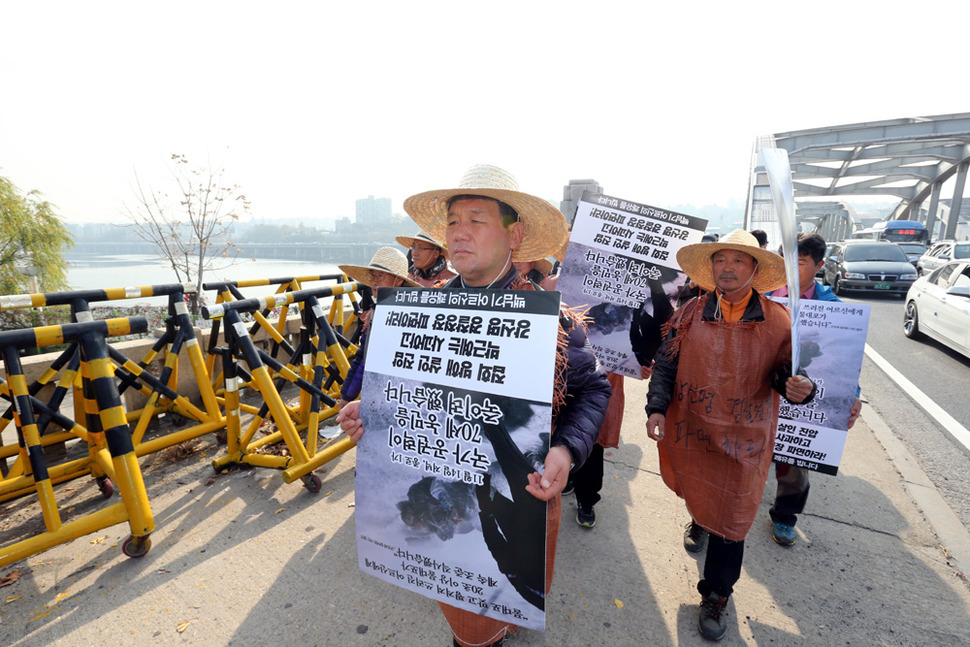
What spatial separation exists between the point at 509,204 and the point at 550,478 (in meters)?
1.04

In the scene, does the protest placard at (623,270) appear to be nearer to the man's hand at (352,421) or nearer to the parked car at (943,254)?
the man's hand at (352,421)

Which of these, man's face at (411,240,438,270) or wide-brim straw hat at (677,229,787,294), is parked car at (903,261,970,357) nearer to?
wide-brim straw hat at (677,229,787,294)

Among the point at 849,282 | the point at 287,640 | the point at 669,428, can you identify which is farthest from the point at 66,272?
the point at 849,282

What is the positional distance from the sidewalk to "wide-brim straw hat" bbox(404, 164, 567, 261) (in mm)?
1919

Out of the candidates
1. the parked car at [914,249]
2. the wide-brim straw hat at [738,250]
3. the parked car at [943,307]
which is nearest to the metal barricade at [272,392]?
the wide-brim straw hat at [738,250]

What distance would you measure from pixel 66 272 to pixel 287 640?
19.2 metres

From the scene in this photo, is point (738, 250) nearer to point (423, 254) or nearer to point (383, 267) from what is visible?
point (383, 267)

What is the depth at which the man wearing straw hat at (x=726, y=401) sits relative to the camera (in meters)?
2.19

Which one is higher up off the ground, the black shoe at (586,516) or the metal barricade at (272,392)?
the metal barricade at (272,392)

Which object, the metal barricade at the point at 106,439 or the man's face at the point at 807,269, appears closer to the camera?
the metal barricade at the point at 106,439

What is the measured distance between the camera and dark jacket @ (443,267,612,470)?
154cm

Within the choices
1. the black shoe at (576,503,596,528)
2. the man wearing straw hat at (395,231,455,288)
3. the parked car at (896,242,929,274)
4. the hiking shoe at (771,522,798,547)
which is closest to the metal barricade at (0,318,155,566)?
the man wearing straw hat at (395,231,455,288)

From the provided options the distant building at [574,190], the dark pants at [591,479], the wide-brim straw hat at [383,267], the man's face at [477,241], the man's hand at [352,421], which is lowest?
the dark pants at [591,479]

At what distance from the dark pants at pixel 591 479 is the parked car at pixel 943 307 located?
7.52m
